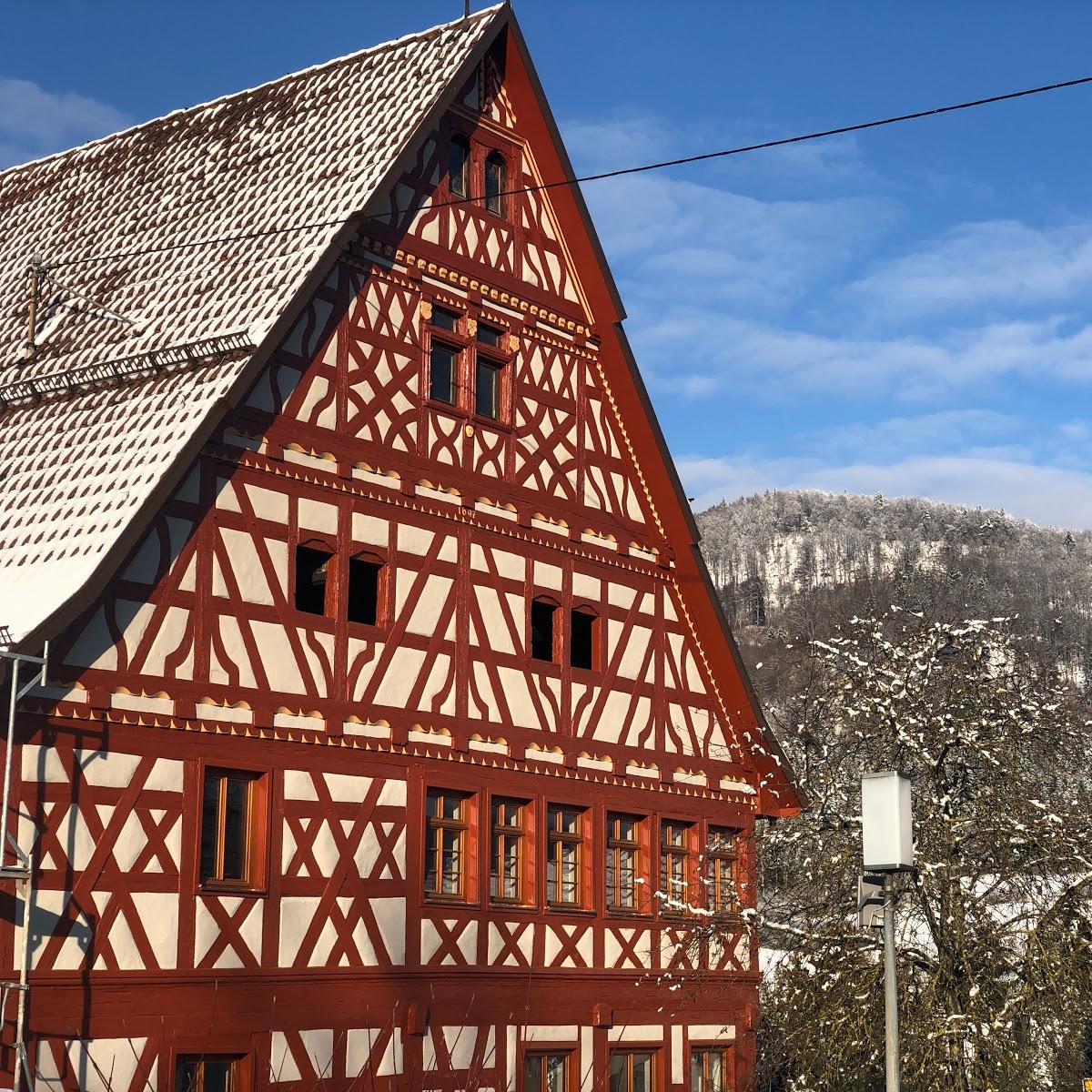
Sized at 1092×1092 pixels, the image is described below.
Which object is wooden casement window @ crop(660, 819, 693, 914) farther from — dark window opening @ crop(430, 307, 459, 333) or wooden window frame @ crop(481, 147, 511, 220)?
wooden window frame @ crop(481, 147, 511, 220)

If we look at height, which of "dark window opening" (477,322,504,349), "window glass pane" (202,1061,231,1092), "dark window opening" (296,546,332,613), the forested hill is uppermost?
the forested hill

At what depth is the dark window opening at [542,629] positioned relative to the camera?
2283cm

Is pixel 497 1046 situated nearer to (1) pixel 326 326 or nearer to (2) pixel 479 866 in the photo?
(2) pixel 479 866

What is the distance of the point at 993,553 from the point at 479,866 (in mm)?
152676

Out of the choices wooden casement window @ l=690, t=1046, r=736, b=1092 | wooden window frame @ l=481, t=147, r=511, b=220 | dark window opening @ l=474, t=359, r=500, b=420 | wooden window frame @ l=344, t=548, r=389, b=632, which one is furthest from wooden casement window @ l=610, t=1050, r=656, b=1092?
wooden window frame @ l=481, t=147, r=511, b=220

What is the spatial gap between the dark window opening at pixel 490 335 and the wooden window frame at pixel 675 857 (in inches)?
262

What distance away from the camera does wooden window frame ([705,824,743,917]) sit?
24594mm

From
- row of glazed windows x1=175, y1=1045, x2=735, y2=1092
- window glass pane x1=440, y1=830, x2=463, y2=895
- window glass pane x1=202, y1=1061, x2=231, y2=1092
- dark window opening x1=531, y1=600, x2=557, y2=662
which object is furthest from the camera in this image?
dark window opening x1=531, y1=600, x2=557, y2=662

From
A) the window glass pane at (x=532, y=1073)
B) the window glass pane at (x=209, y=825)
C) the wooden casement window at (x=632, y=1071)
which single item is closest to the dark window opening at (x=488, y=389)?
the window glass pane at (x=209, y=825)

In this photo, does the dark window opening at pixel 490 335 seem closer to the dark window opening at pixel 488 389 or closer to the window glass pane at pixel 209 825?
the dark window opening at pixel 488 389

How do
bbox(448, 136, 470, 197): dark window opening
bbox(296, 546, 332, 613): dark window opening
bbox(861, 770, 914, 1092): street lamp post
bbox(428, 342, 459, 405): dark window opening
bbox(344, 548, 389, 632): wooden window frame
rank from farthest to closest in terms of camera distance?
bbox(448, 136, 470, 197): dark window opening < bbox(428, 342, 459, 405): dark window opening < bbox(344, 548, 389, 632): wooden window frame < bbox(296, 546, 332, 613): dark window opening < bbox(861, 770, 914, 1092): street lamp post

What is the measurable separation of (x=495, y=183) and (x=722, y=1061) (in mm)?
12068

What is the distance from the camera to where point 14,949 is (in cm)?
1580

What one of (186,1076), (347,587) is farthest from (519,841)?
(186,1076)
